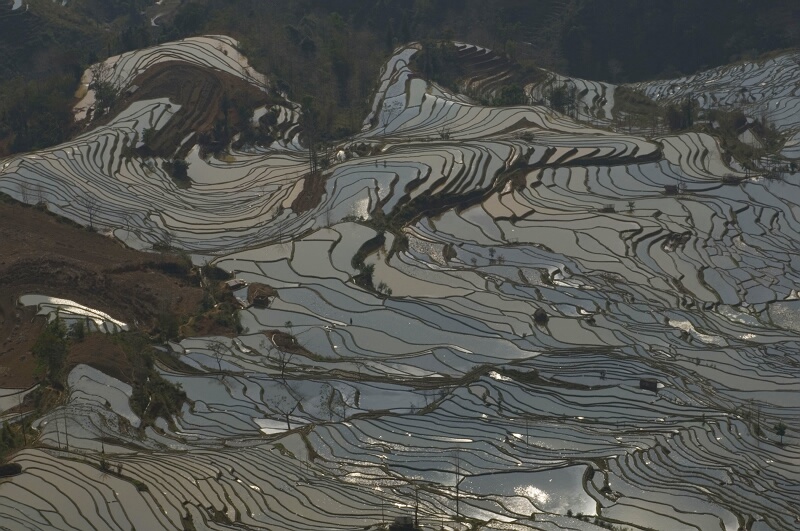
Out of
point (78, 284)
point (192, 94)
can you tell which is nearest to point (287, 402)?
point (78, 284)

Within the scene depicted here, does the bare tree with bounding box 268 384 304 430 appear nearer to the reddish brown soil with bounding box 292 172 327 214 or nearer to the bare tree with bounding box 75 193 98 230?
the reddish brown soil with bounding box 292 172 327 214

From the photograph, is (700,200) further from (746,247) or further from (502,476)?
(502,476)

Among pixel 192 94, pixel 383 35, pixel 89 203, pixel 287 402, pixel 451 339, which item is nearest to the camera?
pixel 287 402

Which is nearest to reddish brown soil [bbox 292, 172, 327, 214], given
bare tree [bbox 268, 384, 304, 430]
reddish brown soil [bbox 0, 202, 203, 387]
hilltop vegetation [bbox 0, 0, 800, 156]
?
reddish brown soil [bbox 0, 202, 203, 387]

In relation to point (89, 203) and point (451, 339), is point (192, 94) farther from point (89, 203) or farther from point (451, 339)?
point (451, 339)

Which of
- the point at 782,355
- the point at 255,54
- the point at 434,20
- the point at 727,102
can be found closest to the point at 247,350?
the point at 782,355
